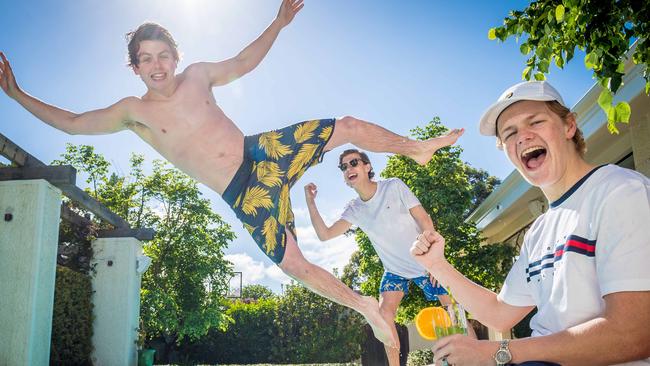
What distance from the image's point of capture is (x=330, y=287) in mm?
3059

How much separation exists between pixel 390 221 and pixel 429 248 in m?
2.24

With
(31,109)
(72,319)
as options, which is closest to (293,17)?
(31,109)

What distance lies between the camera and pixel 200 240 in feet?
54.2

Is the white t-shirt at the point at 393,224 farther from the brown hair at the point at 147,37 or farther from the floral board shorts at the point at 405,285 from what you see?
the brown hair at the point at 147,37

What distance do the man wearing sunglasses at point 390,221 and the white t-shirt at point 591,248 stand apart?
88.5 inches

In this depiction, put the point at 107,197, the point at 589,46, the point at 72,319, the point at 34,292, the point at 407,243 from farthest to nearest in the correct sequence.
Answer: the point at 107,197, the point at 72,319, the point at 34,292, the point at 407,243, the point at 589,46

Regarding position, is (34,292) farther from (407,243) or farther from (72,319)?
(407,243)

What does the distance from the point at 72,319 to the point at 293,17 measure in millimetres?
7533

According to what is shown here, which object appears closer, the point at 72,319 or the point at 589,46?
the point at 589,46

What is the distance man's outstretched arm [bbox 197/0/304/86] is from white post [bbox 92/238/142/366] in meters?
7.56

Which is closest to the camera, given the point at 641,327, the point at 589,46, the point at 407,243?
the point at 641,327

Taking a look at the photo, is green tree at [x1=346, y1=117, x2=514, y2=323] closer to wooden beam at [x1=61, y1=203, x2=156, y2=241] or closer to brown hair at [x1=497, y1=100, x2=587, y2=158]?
wooden beam at [x1=61, y1=203, x2=156, y2=241]

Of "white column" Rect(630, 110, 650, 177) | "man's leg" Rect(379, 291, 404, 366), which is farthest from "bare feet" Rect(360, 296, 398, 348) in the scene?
"white column" Rect(630, 110, 650, 177)

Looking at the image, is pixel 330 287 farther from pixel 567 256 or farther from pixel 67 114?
pixel 67 114
